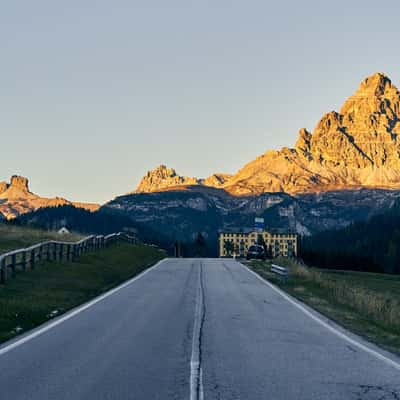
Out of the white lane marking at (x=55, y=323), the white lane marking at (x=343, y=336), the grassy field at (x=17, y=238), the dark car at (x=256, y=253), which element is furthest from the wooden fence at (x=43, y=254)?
the dark car at (x=256, y=253)

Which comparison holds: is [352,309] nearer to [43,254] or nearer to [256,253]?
[43,254]

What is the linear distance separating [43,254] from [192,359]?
25.3 metres

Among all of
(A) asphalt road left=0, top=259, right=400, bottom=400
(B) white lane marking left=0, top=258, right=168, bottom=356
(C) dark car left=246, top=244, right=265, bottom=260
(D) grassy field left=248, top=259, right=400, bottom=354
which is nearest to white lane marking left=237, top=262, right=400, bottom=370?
(A) asphalt road left=0, top=259, right=400, bottom=400

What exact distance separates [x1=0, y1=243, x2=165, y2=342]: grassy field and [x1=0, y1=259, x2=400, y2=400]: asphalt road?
937 millimetres

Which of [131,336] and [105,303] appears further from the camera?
[105,303]

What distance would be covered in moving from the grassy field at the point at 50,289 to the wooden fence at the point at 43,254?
41 centimetres

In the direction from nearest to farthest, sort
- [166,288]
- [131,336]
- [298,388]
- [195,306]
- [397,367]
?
1. [298,388]
2. [397,367]
3. [131,336]
4. [195,306]
5. [166,288]

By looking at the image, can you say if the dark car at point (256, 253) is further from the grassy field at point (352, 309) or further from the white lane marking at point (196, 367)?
the white lane marking at point (196, 367)

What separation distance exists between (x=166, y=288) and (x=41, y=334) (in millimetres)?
15173

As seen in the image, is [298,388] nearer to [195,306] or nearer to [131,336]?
[131,336]

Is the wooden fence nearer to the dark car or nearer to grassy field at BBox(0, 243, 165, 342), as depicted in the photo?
grassy field at BBox(0, 243, 165, 342)

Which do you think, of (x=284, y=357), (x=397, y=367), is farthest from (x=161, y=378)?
(x=397, y=367)

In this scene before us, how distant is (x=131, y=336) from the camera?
16.1 m

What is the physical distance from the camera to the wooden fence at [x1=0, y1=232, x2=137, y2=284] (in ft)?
90.7
